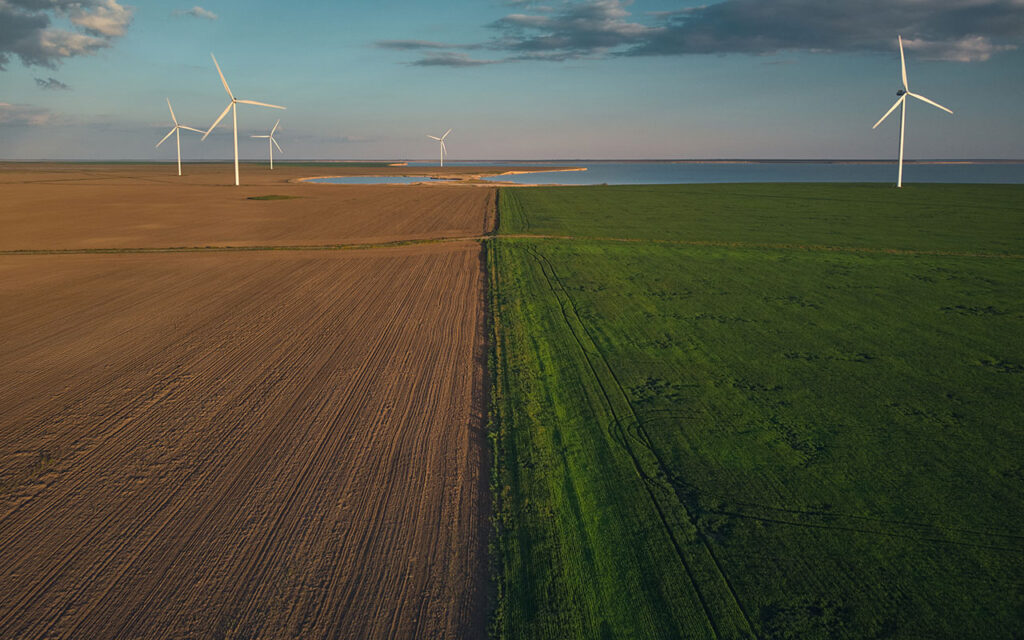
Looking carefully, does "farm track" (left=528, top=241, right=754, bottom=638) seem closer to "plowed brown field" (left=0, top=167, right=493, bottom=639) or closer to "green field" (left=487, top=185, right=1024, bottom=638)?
"green field" (left=487, top=185, right=1024, bottom=638)

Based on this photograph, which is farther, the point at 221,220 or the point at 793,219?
the point at 793,219

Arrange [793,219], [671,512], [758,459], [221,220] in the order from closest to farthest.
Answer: [671,512], [758,459], [221,220], [793,219]

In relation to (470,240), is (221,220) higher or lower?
higher

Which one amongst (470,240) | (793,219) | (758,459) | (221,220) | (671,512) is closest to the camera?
(671,512)

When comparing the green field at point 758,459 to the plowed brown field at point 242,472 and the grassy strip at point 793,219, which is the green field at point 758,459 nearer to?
the plowed brown field at point 242,472

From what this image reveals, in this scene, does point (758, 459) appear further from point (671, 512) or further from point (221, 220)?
point (221, 220)

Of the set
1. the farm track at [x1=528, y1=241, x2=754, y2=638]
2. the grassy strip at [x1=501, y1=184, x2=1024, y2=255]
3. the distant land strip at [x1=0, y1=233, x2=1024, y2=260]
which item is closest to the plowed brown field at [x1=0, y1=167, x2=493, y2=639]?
the farm track at [x1=528, y1=241, x2=754, y2=638]

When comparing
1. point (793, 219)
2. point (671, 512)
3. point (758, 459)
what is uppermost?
point (793, 219)

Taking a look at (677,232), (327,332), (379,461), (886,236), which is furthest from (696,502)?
(886,236)

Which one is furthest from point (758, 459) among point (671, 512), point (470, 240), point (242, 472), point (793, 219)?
point (793, 219)
